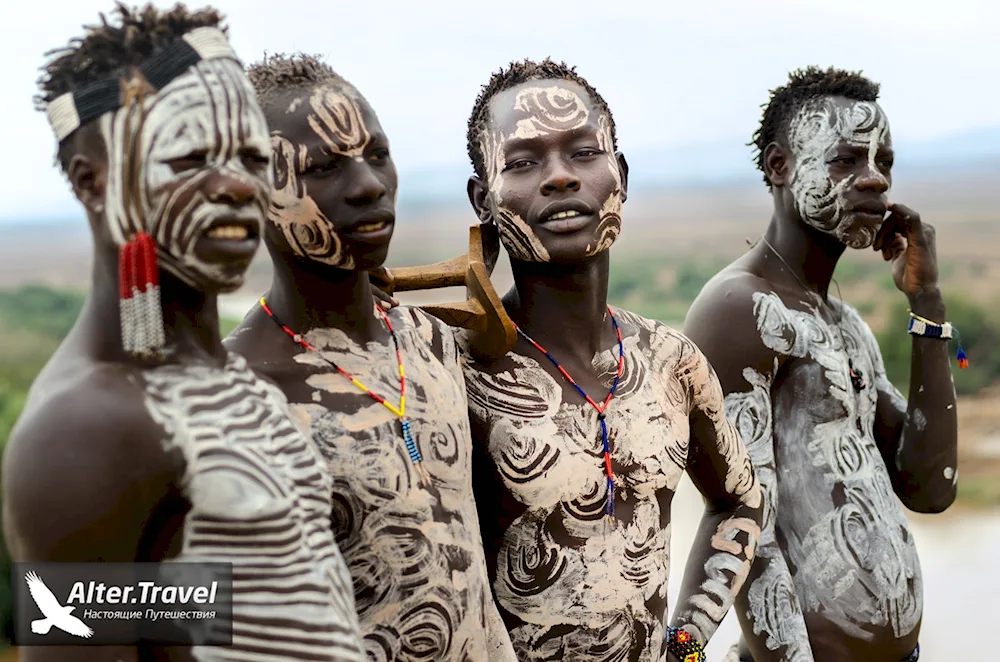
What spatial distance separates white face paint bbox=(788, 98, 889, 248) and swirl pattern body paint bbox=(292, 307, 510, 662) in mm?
1810

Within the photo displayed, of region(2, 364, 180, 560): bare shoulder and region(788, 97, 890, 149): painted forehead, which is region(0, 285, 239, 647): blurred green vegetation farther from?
region(2, 364, 180, 560): bare shoulder

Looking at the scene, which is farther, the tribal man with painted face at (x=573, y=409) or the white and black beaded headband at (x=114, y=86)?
the tribal man with painted face at (x=573, y=409)

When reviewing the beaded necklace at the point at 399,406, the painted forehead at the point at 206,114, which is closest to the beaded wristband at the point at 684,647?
the beaded necklace at the point at 399,406

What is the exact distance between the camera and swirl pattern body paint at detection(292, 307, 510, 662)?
2.42 meters

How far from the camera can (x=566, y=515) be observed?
114 inches

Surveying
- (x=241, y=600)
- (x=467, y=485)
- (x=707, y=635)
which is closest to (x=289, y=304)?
(x=467, y=485)

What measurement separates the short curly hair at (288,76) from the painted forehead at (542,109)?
23.7 inches

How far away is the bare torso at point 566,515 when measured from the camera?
2877mm

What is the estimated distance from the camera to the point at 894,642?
12.3 ft

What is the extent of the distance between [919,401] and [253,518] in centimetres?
273

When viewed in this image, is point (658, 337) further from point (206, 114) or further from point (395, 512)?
point (206, 114)

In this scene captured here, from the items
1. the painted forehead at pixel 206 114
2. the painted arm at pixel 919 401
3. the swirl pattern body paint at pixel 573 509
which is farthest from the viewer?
the painted arm at pixel 919 401

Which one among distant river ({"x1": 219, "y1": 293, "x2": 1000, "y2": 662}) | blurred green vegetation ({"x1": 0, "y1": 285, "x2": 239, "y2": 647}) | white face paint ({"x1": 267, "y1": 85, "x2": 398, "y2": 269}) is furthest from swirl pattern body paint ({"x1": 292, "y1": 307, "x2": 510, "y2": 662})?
distant river ({"x1": 219, "y1": 293, "x2": 1000, "y2": 662})

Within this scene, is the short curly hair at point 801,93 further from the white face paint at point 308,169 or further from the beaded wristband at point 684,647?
the white face paint at point 308,169
